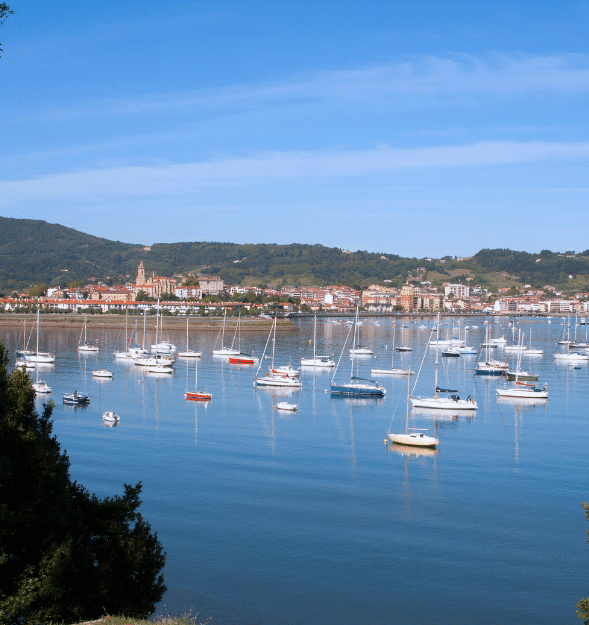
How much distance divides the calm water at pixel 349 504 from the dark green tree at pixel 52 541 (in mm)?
2684

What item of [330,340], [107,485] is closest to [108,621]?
[107,485]

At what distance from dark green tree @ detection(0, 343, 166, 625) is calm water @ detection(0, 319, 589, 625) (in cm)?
268

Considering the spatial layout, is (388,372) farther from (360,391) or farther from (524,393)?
(524,393)

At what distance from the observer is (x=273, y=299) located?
11250 centimetres

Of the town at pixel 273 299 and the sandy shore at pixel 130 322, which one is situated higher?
the town at pixel 273 299

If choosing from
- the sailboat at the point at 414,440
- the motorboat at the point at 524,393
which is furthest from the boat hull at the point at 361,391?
the sailboat at the point at 414,440

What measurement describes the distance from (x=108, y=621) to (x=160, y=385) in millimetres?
26494

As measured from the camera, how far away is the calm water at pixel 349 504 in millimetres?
10703

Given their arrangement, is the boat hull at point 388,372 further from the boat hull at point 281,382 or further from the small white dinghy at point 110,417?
the small white dinghy at point 110,417

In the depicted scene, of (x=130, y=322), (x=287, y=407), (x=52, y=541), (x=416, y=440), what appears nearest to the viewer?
(x=52, y=541)

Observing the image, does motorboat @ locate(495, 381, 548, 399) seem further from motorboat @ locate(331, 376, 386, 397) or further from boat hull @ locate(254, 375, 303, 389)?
boat hull @ locate(254, 375, 303, 389)

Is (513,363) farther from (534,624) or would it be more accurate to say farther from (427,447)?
(534,624)

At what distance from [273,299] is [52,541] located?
105571 millimetres

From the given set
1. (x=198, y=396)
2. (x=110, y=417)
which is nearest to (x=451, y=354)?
(x=198, y=396)
